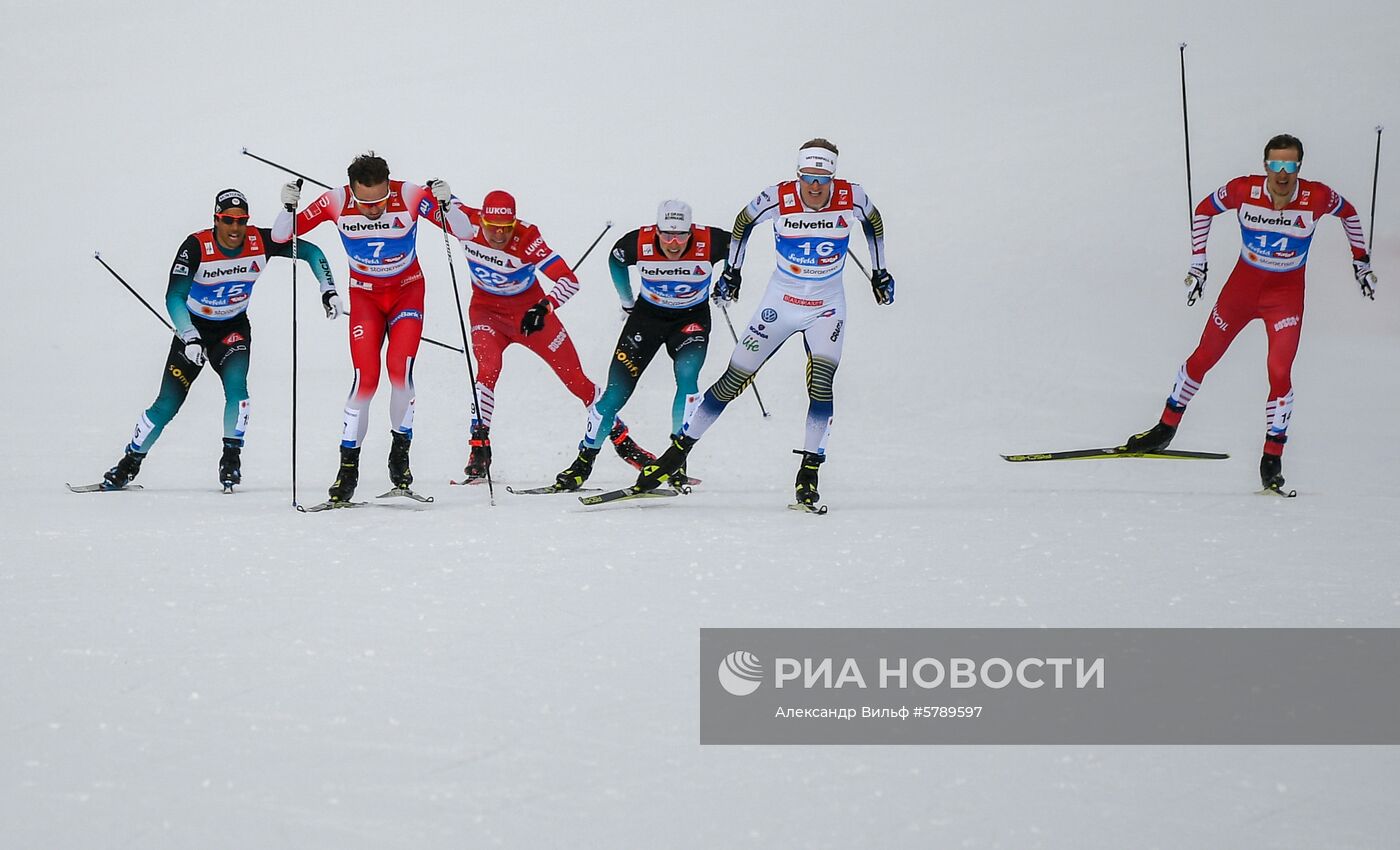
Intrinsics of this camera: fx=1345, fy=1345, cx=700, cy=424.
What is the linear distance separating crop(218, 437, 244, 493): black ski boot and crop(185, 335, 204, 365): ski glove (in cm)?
52

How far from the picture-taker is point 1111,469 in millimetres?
8625

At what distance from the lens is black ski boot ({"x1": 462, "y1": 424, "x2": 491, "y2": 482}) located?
8.26 m

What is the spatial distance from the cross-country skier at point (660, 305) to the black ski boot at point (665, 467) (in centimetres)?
60

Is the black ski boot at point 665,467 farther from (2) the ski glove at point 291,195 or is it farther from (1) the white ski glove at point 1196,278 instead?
(1) the white ski glove at point 1196,278

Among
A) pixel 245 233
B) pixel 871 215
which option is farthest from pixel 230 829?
pixel 245 233

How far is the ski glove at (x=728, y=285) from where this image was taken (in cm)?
719

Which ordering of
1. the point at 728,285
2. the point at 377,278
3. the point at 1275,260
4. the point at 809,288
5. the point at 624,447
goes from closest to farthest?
the point at 809,288, the point at 728,285, the point at 377,278, the point at 1275,260, the point at 624,447

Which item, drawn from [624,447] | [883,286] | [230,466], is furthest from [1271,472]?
[230,466]

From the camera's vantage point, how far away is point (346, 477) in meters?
7.20

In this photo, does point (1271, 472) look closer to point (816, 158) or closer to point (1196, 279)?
point (1196, 279)

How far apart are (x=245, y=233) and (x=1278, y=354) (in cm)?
608

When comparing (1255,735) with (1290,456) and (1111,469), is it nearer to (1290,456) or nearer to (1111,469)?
(1111,469)

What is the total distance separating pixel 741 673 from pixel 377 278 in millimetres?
4035

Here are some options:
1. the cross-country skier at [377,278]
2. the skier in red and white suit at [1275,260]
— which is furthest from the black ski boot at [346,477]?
the skier in red and white suit at [1275,260]
